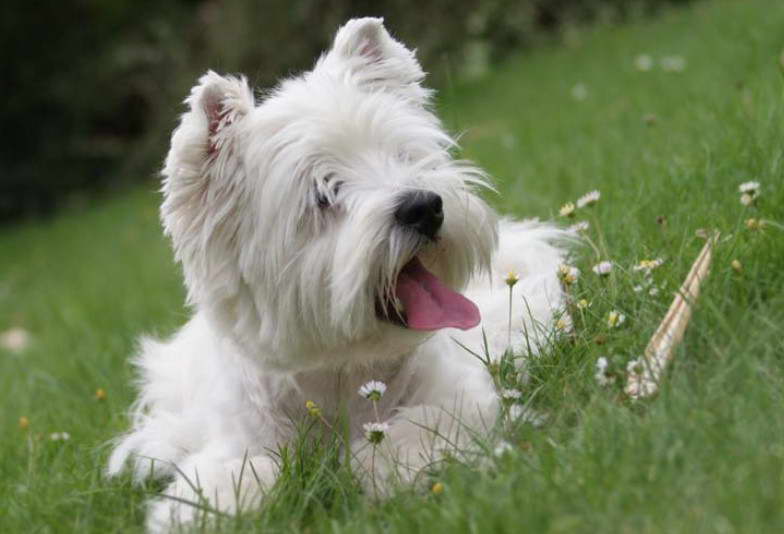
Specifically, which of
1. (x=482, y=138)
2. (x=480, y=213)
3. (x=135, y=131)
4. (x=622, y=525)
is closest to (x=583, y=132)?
(x=482, y=138)

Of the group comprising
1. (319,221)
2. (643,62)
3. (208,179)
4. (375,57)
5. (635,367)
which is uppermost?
(643,62)

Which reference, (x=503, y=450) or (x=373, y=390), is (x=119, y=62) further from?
(x=503, y=450)

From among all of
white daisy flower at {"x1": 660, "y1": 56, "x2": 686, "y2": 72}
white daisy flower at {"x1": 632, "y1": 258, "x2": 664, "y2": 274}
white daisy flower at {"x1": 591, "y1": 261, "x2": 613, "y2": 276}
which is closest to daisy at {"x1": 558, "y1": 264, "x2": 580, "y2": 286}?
white daisy flower at {"x1": 591, "y1": 261, "x2": 613, "y2": 276}

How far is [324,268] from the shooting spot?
321 cm

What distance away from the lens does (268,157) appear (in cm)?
329

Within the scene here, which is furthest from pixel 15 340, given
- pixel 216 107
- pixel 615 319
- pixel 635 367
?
pixel 635 367

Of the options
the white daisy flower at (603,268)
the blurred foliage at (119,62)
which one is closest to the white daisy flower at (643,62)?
the blurred foliage at (119,62)

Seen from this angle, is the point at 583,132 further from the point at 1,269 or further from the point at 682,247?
the point at 1,269

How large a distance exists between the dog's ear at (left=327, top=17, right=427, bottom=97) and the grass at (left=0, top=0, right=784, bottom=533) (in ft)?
2.51

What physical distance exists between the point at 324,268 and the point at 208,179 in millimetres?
467

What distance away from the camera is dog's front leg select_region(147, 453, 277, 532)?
9.49ft

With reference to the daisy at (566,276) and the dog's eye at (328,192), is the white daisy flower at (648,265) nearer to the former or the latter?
the daisy at (566,276)

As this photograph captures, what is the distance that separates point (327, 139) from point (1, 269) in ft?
32.9

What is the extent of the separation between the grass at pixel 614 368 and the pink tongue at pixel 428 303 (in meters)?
0.26
